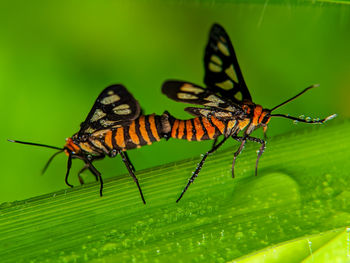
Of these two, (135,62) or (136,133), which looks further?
(135,62)

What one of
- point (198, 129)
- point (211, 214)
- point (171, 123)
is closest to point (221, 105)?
point (198, 129)

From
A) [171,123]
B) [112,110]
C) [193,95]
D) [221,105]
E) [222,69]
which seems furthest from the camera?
[222,69]

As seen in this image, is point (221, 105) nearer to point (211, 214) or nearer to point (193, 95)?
point (193, 95)

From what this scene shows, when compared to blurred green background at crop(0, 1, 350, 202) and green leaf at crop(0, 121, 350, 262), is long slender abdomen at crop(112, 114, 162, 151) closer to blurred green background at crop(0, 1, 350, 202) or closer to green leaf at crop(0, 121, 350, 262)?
blurred green background at crop(0, 1, 350, 202)

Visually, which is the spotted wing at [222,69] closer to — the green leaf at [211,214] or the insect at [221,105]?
the insect at [221,105]

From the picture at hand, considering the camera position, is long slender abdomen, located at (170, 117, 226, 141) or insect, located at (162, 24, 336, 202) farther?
long slender abdomen, located at (170, 117, 226, 141)

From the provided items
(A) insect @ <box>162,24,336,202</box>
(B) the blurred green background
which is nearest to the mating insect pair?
(A) insect @ <box>162,24,336,202</box>

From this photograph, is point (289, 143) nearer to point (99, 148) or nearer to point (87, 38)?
point (99, 148)

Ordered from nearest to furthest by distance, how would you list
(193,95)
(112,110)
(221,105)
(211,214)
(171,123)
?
1. (211,214)
2. (193,95)
3. (112,110)
4. (221,105)
5. (171,123)
